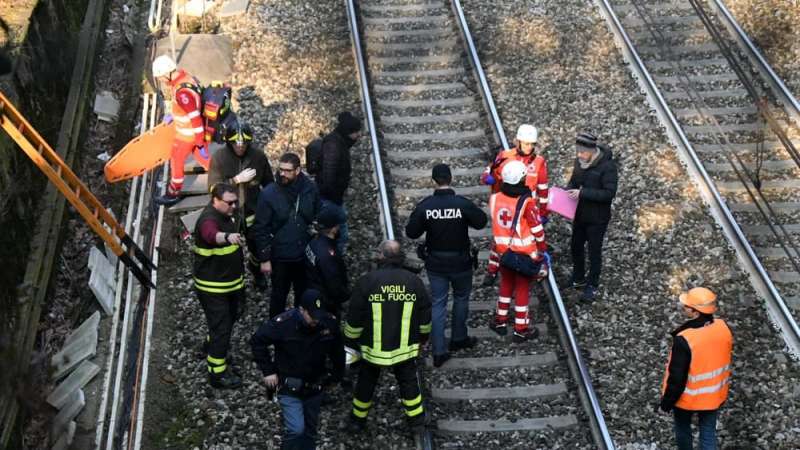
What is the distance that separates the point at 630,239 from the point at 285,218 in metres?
4.10

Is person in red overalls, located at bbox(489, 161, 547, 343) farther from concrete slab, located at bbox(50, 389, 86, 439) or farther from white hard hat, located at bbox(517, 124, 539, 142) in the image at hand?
concrete slab, located at bbox(50, 389, 86, 439)

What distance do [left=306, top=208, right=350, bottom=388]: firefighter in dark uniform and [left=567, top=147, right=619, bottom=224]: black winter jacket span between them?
2691 millimetres

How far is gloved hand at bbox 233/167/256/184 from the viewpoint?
9617 millimetres

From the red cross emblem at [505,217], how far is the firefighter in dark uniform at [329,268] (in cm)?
157

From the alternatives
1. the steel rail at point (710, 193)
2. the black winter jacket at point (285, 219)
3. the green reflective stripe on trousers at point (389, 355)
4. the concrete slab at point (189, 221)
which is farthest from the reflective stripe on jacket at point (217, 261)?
the steel rail at point (710, 193)

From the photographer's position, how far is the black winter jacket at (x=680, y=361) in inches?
295

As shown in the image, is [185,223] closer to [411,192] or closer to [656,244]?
[411,192]

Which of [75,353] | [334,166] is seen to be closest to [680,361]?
[334,166]

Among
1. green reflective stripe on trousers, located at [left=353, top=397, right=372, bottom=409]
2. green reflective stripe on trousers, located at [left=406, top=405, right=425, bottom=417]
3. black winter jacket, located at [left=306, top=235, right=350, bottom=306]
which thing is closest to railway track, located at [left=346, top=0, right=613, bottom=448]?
green reflective stripe on trousers, located at [left=406, top=405, right=425, bottom=417]

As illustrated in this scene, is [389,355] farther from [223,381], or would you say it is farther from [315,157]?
[315,157]

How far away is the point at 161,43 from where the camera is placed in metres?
13.6

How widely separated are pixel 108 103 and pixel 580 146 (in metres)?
6.51

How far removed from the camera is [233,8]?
14.6 m

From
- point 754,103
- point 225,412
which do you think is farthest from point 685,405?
point 754,103
